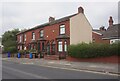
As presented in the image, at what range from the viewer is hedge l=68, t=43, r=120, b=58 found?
88.1 ft

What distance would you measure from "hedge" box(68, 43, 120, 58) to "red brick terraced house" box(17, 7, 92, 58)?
710cm

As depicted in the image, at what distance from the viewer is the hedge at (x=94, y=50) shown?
26.9 m

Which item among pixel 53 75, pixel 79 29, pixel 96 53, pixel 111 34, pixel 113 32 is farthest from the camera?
pixel 113 32

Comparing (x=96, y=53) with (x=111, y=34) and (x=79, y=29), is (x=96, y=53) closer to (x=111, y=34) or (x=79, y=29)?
(x=79, y=29)

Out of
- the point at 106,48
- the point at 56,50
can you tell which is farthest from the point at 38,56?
the point at 106,48

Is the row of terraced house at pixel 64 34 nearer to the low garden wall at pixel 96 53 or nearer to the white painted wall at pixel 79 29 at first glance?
the white painted wall at pixel 79 29

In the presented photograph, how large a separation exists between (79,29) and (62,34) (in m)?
3.09

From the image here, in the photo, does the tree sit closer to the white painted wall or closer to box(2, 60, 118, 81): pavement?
the white painted wall

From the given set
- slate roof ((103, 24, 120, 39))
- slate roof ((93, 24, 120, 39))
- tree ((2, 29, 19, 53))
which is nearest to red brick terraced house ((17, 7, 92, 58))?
slate roof ((93, 24, 120, 39))

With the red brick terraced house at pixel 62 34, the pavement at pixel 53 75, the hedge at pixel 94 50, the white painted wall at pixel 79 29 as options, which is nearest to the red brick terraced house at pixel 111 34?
the red brick terraced house at pixel 62 34

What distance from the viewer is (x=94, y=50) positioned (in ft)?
93.4

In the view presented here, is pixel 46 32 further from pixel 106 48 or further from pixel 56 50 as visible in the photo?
pixel 106 48

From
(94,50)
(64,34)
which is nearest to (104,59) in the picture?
(94,50)

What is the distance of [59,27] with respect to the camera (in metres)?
42.3
